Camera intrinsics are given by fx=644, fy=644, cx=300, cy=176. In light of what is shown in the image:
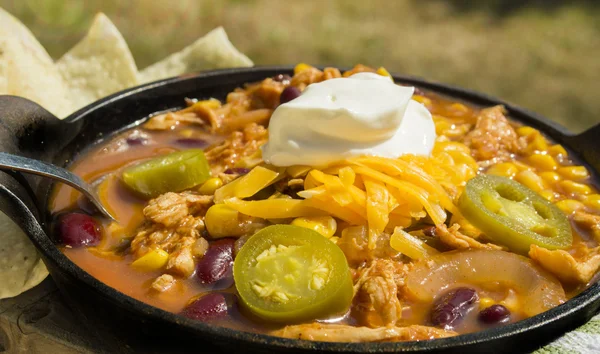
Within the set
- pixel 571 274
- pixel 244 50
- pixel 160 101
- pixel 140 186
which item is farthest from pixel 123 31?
pixel 571 274

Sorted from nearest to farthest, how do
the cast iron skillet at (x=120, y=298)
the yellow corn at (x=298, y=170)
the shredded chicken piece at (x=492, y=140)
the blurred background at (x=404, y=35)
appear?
the cast iron skillet at (x=120, y=298), the yellow corn at (x=298, y=170), the shredded chicken piece at (x=492, y=140), the blurred background at (x=404, y=35)

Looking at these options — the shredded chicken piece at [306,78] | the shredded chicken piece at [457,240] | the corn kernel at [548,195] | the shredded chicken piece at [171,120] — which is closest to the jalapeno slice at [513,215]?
the shredded chicken piece at [457,240]

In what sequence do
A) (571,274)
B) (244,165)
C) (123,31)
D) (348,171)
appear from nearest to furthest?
(571,274), (348,171), (244,165), (123,31)

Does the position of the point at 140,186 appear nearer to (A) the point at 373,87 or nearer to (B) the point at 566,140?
(A) the point at 373,87

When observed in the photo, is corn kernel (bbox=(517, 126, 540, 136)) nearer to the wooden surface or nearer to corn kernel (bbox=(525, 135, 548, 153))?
corn kernel (bbox=(525, 135, 548, 153))

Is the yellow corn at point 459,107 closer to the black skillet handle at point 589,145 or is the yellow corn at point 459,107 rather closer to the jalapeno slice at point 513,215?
the black skillet handle at point 589,145

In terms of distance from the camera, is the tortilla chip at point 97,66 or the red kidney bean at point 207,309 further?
the tortilla chip at point 97,66

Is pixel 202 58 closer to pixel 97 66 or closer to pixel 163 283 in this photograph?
pixel 97 66
